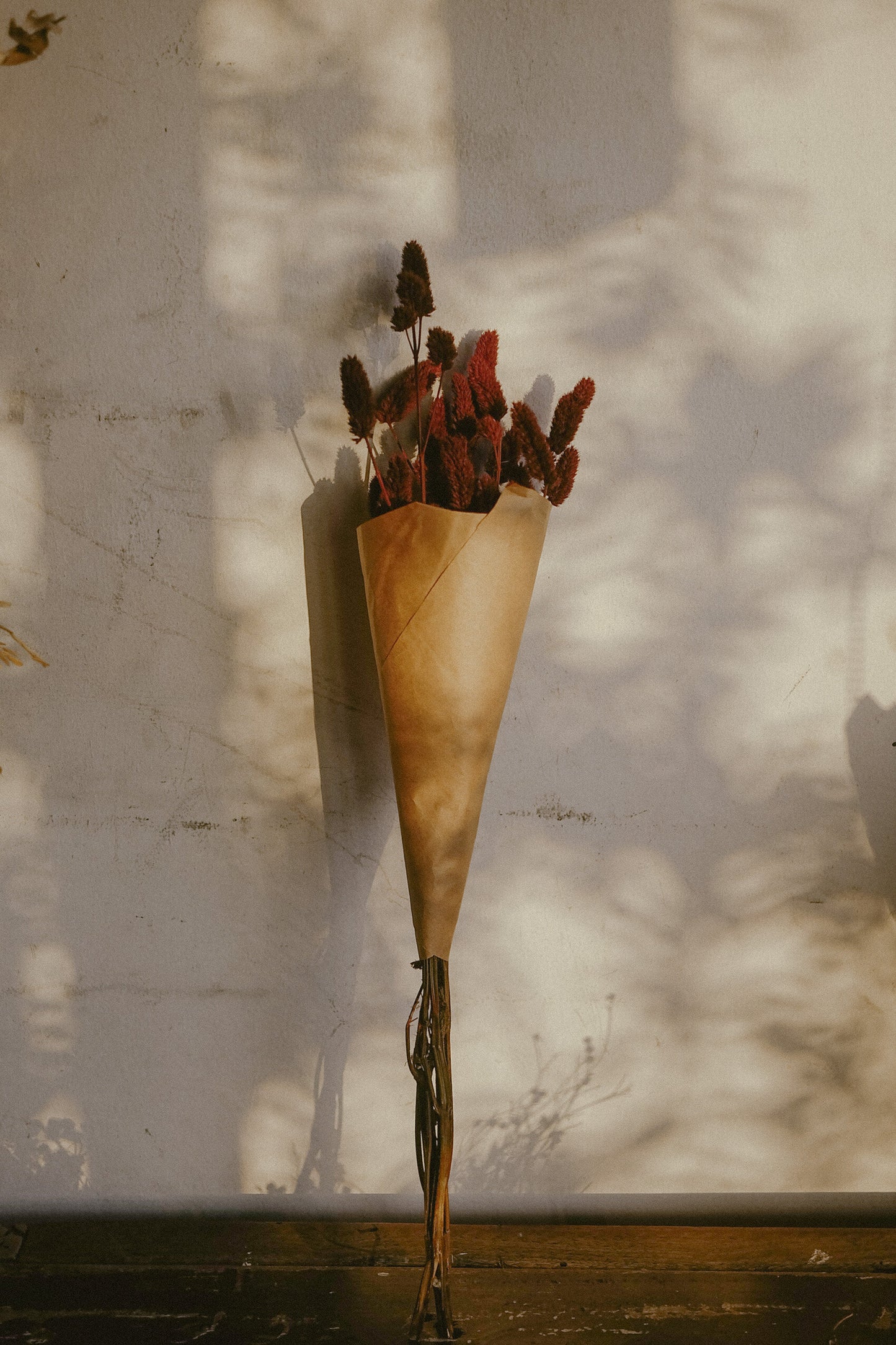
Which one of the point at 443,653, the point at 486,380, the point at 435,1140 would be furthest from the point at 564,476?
the point at 435,1140

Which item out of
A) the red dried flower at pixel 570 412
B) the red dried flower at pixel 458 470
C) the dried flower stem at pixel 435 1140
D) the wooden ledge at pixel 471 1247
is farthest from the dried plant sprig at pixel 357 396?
the wooden ledge at pixel 471 1247

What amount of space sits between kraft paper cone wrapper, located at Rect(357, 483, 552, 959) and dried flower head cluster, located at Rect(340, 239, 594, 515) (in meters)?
0.04

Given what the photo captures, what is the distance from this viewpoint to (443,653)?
1070 mm

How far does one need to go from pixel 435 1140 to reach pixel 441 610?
674mm

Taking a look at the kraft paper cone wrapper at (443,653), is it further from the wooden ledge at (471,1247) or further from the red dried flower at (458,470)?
the wooden ledge at (471,1247)

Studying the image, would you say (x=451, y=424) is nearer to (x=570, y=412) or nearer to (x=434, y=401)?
(x=434, y=401)

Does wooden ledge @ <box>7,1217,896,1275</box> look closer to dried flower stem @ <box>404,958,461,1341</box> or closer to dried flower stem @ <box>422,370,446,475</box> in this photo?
dried flower stem @ <box>404,958,461,1341</box>

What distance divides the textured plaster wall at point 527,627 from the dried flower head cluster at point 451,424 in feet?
0.31

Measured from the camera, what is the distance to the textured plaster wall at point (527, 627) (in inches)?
45.8

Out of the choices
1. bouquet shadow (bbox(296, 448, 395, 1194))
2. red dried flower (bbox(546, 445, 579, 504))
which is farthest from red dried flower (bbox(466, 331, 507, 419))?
bouquet shadow (bbox(296, 448, 395, 1194))

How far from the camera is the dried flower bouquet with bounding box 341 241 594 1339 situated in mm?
1068

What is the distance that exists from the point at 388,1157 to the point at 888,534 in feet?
4.00

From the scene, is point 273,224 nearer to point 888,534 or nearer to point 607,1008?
point 888,534

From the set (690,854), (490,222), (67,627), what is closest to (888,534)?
(690,854)
